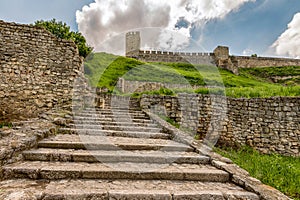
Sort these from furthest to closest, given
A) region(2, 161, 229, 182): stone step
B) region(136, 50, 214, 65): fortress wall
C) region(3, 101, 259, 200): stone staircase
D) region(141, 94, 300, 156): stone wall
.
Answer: region(136, 50, 214, 65): fortress wall
region(141, 94, 300, 156): stone wall
region(2, 161, 229, 182): stone step
region(3, 101, 259, 200): stone staircase

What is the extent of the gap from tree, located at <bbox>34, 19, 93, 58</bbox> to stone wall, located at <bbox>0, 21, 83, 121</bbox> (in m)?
14.5

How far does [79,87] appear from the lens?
25.1 ft

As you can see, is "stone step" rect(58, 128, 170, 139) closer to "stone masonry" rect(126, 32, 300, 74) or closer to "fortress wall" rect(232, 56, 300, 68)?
"stone masonry" rect(126, 32, 300, 74)

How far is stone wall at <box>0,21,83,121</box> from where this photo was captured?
6.74 meters

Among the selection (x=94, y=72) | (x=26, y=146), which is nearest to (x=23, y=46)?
(x=26, y=146)

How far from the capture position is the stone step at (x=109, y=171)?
2385mm

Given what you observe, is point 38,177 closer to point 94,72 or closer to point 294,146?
point 294,146

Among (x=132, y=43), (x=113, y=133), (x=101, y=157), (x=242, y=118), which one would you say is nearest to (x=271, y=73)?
(x=132, y=43)

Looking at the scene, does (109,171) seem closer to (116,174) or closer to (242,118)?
(116,174)

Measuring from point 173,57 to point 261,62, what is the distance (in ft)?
51.4

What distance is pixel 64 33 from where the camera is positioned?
21.2 metres

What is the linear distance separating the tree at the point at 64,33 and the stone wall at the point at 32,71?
1452 centimetres

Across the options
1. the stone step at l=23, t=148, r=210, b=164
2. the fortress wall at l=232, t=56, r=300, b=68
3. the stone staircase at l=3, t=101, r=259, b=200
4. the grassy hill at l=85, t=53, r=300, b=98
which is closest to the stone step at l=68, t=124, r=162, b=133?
the stone staircase at l=3, t=101, r=259, b=200

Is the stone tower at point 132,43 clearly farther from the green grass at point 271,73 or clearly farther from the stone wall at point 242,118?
the stone wall at point 242,118
